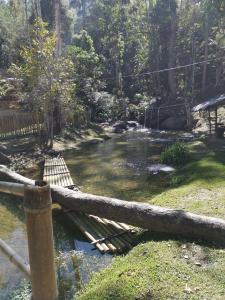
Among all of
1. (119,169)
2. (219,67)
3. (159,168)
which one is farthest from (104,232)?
(219,67)

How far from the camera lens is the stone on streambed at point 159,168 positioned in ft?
45.9

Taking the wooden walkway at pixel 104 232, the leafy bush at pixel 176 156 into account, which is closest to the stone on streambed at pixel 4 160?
the leafy bush at pixel 176 156

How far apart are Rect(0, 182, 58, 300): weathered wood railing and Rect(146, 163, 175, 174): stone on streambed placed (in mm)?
11903

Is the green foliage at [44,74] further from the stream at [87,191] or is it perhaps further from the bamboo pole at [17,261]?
the bamboo pole at [17,261]

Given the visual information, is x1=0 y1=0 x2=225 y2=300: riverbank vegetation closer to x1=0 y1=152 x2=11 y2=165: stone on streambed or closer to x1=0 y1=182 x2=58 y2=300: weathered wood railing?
x1=0 y1=152 x2=11 y2=165: stone on streambed

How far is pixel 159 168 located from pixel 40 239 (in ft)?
41.8

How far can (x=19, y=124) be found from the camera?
20781mm

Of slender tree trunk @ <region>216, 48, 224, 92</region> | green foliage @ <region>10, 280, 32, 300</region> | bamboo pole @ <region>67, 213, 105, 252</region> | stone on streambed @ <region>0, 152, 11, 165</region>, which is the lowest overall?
green foliage @ <region>10, 280, 32, 300</region>

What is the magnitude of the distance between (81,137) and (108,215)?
1614 centimetres

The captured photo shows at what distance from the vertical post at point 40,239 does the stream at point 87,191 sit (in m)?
3.60

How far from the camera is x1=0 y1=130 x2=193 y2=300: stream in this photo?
239 inches

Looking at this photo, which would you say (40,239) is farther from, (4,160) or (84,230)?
(4,160)

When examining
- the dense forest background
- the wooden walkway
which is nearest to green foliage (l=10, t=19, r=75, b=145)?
the dense forest background

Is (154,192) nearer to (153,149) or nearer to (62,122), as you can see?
(153,149)
